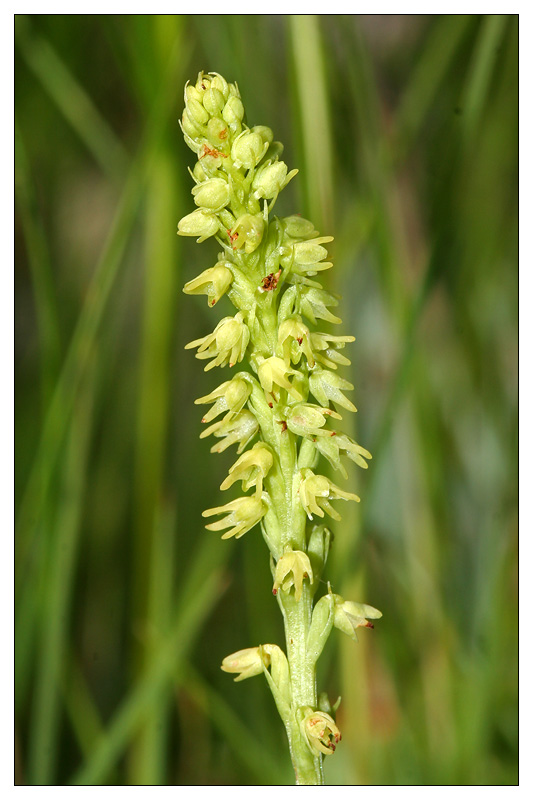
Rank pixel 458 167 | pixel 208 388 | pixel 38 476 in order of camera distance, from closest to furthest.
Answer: pixel 38 476
pixel 458 167
pixel 208 388

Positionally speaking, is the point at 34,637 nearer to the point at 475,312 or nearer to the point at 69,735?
the point at 69,735

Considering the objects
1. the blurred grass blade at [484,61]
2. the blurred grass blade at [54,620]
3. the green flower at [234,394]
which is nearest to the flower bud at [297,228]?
the green flower at [234,394]

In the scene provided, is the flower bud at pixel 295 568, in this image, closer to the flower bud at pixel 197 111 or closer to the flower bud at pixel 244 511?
the flower bud at pixel 244 511

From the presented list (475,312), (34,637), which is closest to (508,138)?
(475,312)

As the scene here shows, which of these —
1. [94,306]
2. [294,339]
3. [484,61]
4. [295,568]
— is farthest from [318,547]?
[484,61]

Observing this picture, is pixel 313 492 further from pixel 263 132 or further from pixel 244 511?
pixel 263 132

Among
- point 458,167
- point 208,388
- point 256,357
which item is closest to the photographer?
point 256,357

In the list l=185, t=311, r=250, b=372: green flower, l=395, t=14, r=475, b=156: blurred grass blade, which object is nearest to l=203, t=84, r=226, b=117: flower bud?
l=185, t=311, r=250, b=372: green flower
